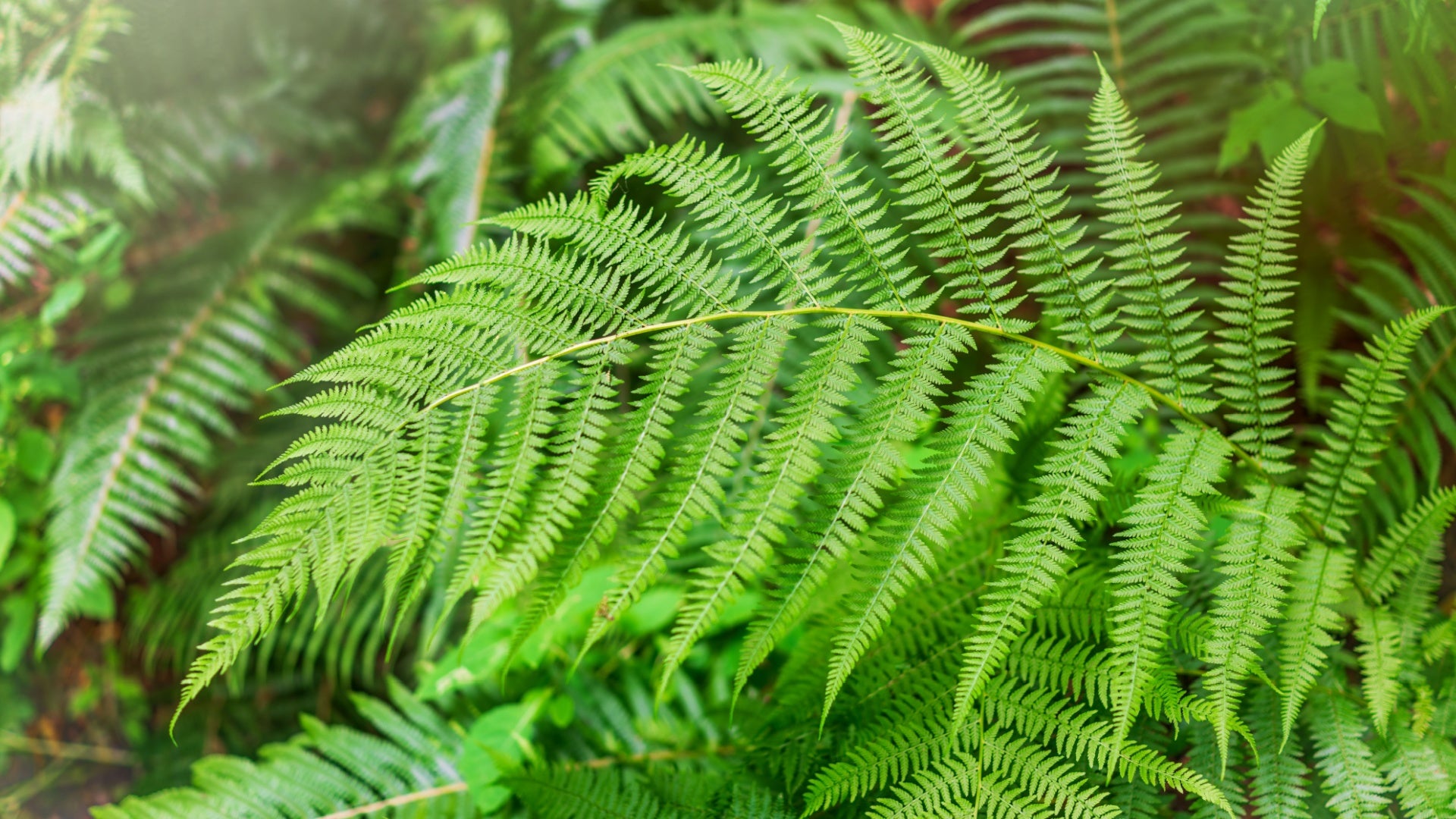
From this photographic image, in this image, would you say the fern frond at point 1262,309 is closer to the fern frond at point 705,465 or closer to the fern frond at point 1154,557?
the fern frond at point 1154,557

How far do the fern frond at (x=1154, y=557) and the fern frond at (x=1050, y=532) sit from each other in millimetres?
81

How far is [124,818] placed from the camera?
5.13ft

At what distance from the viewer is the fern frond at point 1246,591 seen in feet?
3.72

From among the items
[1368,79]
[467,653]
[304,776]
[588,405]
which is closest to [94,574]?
[304,776]

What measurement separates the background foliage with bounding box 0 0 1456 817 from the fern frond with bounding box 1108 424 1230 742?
2 centimetres

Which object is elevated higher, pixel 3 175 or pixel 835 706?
pixel 3 175

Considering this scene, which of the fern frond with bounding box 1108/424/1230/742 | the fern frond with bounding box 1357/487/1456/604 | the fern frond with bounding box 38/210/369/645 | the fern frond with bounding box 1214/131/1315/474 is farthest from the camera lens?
the fern frond with bounding box 38/210/369/645

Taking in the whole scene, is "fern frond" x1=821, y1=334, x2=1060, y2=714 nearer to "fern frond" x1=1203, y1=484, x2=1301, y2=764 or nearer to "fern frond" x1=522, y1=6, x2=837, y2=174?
"fern frond" x1=1203, y1=484, x2=1301, y2=764

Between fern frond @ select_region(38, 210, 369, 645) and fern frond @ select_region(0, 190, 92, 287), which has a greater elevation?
fern frond @ select_region(0, 190, 92, 287)

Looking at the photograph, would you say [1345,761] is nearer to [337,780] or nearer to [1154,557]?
[1154,557]

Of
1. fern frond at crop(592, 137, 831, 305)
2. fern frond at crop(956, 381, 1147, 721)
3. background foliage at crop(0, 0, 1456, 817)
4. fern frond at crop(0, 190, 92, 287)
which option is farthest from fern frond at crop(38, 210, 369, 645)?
fern frond at crop(956, 381, 1147, 721)

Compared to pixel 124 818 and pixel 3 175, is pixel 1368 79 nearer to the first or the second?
pixel 124 818

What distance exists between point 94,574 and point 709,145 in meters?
2.21

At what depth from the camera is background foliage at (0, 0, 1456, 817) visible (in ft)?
4.14
